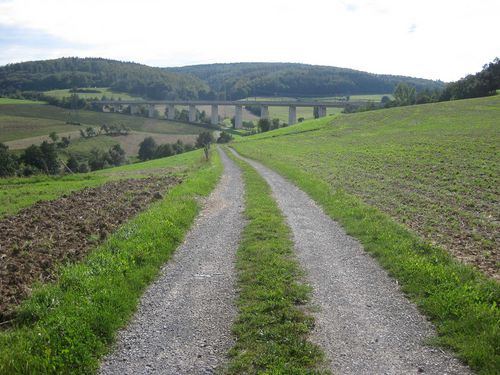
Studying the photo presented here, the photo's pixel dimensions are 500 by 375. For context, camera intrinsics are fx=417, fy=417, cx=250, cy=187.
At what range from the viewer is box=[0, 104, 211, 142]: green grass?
391 feet

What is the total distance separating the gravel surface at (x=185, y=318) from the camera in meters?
6.60

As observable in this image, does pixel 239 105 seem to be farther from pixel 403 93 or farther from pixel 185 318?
pixel 185 318

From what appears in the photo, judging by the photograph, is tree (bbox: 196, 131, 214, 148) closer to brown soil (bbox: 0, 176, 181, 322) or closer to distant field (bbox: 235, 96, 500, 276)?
distant field (bbox: 235, 96, 500, 276)

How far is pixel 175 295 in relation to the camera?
9.27 m

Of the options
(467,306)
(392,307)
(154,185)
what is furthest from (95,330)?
(154,185)

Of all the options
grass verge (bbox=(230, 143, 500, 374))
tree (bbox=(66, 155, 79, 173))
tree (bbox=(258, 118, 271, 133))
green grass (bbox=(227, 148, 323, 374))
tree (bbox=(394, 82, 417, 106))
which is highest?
tree (bbox=(394, 82, 417, 106))

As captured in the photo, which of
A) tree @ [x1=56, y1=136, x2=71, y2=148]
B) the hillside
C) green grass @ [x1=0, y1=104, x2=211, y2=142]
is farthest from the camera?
green grass @ [x1=0, y1=104, x2=211, y2=142]

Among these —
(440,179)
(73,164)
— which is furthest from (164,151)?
(440,179)

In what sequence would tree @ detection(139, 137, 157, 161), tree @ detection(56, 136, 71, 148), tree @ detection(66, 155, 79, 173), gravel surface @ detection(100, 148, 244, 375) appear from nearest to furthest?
1. gravel surface @ detection(100, 148, 244, 375)
2. tree @ detection(66, 155, 79, 173)
3. tree @ detection(56, 136, 71, 148)
4. tree @ detection(139, 137, 157, 161)

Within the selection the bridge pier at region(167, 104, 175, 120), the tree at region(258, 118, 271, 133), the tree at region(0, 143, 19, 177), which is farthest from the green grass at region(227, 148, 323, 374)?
the bridge pier at region(167, 104, 175, 120)

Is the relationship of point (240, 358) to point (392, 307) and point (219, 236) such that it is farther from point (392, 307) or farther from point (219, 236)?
point (219, 236)

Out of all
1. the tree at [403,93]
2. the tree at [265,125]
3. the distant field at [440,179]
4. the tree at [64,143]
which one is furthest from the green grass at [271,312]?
the tree at [265,125]

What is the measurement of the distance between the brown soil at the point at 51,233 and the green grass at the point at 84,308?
63 centimetres

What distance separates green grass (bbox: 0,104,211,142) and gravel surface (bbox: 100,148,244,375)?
366 feet
